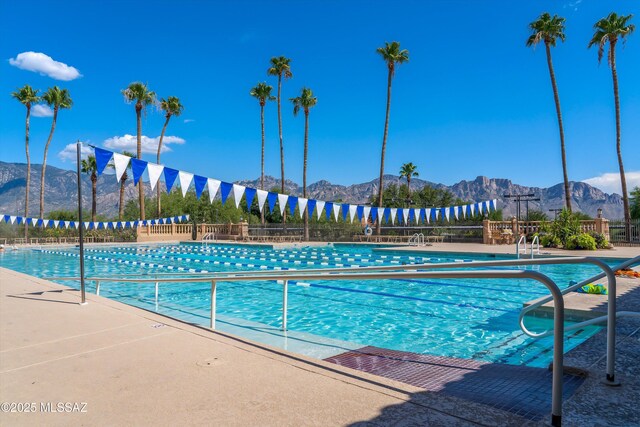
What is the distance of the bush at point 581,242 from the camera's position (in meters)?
17.7

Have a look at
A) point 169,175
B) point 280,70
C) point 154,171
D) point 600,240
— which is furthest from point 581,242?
point 280,70

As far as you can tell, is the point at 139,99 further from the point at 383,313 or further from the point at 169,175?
the point at 383,313

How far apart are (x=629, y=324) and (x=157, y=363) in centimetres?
481

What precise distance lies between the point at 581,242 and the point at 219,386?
1945 centimetres

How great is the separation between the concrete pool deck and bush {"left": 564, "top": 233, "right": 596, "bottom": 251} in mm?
15869

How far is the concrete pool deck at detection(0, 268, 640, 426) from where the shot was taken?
2.26m

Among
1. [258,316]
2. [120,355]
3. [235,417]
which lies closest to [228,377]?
[235,417]

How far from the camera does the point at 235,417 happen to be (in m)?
2.36

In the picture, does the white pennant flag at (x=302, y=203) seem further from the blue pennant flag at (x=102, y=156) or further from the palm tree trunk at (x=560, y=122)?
the palm tree trunk at (x=560, y=122)

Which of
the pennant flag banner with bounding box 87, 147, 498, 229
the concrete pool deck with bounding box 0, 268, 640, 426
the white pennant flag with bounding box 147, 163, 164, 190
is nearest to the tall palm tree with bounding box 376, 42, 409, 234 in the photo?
the pennant flag banner with bounding box 87, 147, 498, 229

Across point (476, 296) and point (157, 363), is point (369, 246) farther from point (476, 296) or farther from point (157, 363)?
point (157, 363)

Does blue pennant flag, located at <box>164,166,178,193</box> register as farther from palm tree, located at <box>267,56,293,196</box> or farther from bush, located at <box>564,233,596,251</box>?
palm tree, located at <box>267,56,293,196</box>

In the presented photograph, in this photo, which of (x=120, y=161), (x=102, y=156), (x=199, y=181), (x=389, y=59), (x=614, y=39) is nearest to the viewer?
(x=102, y=156)

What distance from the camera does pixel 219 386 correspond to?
2.88 meters
